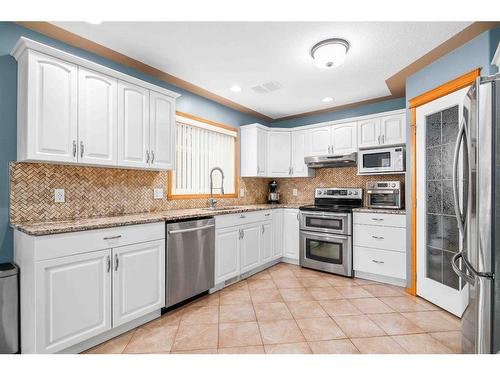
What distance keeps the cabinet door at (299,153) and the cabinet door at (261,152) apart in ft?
1.65

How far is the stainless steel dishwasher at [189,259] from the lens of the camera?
8.12ft

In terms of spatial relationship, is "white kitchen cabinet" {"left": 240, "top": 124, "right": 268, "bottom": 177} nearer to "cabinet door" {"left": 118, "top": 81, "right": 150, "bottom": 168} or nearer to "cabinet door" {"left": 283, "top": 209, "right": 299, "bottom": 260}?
"cabinet door" {"left": 283, "top": 209, "right": 299, "bottom": 260}

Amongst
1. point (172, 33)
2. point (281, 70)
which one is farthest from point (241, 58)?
point (172, 33)

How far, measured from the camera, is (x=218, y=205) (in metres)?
3.87

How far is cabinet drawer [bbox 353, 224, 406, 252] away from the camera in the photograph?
316cm

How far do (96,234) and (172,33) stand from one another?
5.82 feet

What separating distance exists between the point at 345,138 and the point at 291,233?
169cm

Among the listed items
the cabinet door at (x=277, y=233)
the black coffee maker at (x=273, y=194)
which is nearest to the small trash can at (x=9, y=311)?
the cabinet door at (x=277, y=233)

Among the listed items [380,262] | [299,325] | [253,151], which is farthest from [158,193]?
[380,262]

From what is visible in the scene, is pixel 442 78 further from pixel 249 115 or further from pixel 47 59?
pixel 47 59

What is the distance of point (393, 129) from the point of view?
3512mm

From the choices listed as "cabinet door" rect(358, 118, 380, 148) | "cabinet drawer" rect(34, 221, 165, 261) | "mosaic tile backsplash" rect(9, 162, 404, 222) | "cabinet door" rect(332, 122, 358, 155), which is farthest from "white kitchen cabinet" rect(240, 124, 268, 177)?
"cabinet drawer" rect(34, 221, 165, 261)

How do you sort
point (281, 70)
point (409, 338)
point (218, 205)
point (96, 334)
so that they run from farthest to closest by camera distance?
point (218, 205)
point (281, 70)
point (409, 338)
point (96, 334)

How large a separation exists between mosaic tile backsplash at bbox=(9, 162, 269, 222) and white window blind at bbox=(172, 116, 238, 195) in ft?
0.97
